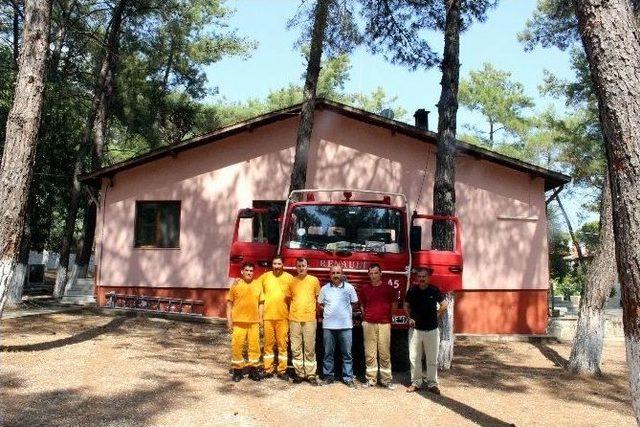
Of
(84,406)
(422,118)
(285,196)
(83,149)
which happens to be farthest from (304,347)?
(83,149)

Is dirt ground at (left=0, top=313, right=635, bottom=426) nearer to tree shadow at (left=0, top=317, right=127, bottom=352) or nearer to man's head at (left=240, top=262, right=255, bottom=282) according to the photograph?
tree shadow at (left=0, top=317, right=127, bottom=352)

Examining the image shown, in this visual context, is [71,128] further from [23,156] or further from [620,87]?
[620,87]

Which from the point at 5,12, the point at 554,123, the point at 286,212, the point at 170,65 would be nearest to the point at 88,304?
the point at 286,212

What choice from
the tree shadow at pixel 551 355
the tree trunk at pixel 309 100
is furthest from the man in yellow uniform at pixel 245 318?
the tree shadow at pixel 551 355

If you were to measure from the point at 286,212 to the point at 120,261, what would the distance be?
877 cm

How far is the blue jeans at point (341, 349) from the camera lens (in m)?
8.42

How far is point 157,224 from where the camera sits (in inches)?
650

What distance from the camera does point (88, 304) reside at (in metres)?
16.9

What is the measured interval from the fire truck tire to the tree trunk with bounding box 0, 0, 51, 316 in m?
Result: 6.00

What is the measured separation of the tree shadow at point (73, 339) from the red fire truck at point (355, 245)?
398 cm

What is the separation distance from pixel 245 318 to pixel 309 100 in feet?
21.5

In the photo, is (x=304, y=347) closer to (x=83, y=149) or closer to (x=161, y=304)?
(x=161, y=304)

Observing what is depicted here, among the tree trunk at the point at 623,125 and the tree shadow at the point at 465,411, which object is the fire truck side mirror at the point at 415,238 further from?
the tree trunk at the point at 623,125

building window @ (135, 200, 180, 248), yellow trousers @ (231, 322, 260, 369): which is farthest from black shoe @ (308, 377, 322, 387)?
building window @ (135, 200, 180, 248)
